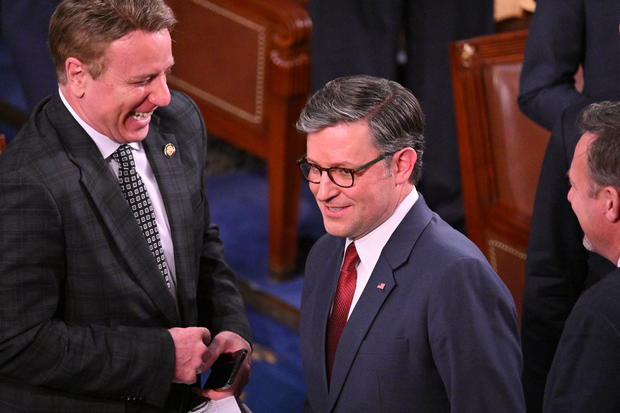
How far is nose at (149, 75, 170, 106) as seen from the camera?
2256 millimetres

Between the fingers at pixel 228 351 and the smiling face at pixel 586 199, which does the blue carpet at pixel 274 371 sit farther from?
the smiling face at pixel 586 199

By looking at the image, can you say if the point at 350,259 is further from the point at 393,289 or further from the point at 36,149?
the point at 36,149

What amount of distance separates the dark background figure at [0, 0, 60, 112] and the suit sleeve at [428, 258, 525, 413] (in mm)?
2888

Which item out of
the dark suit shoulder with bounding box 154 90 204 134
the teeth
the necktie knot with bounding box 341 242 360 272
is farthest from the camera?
the dark suit shoulder with bounding box 154 90 204 134

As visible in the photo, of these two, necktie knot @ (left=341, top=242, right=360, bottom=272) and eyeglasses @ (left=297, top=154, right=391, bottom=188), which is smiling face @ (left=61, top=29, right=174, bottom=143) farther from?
necktie knot @ (left=341, top=242, right=360, bottom=272)

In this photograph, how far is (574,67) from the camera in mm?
2887

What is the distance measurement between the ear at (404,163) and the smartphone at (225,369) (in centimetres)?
65

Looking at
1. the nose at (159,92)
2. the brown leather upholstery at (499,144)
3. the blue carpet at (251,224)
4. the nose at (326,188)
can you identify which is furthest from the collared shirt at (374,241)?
the blue carpet at (251,224)

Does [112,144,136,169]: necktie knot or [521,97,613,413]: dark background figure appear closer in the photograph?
[112,144,136,169]: necktie knot

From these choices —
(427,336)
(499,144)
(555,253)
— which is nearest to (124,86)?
(427,336)

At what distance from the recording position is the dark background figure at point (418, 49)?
407cm

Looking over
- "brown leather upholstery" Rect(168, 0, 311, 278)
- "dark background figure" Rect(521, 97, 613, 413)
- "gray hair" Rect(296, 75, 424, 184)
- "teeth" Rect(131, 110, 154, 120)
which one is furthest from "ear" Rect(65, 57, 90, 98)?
"brown leather upholstery" Rect(168, 0, 311, 278)

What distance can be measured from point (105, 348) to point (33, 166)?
0.44 metres

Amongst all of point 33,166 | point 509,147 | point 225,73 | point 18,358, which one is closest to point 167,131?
point 33,166
